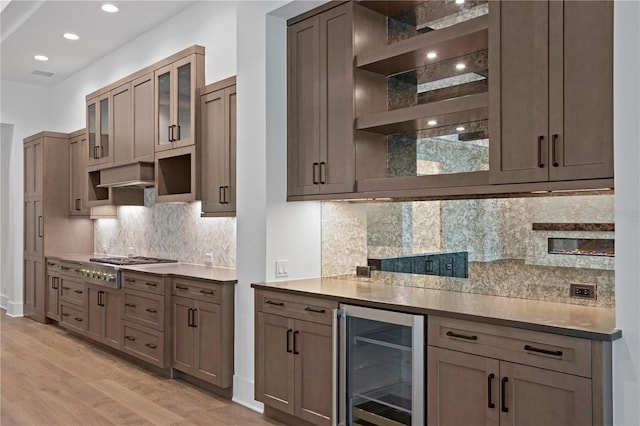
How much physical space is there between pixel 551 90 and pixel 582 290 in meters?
1.01

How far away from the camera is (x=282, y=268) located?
12.8 feet

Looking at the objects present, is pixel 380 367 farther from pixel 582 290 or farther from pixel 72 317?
pixel 72 317

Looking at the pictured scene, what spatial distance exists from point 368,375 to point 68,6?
175 inches

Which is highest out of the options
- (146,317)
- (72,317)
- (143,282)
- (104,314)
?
(143,282)

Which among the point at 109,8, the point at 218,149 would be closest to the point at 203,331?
the point at 218,149

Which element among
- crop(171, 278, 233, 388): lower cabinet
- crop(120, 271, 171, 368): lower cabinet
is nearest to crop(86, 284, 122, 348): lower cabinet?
crop(120, 271, 171, 368): lower cabinet

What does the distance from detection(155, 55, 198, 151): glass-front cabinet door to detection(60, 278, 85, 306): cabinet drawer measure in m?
2.02

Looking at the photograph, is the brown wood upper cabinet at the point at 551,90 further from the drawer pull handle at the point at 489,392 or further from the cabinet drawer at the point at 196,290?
the cabinet drawer at the point at 196,290

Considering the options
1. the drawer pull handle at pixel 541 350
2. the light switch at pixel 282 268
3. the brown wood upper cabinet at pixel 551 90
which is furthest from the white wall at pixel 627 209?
the light switch at pixel 282 268

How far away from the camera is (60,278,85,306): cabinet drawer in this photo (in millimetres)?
5988

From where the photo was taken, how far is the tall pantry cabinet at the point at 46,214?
698 cm

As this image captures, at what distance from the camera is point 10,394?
4207mm

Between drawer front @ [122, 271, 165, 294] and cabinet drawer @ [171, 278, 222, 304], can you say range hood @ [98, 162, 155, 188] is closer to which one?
drawer front @ [122, 271, 165, 294]

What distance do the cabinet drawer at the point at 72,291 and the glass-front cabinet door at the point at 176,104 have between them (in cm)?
202
